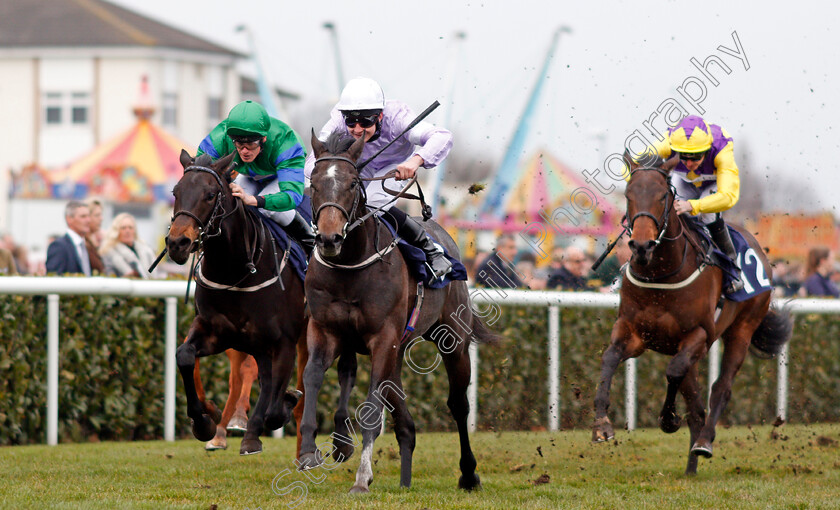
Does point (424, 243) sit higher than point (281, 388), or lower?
higher

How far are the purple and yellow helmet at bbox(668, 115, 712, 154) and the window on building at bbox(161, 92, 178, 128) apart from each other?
3503cm

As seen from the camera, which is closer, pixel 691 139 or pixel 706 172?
pixel 691 139

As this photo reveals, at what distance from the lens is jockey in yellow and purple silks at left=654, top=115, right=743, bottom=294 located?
7023 mm

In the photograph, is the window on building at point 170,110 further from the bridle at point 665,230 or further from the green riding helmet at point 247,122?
the green riding helmet at point 247,122

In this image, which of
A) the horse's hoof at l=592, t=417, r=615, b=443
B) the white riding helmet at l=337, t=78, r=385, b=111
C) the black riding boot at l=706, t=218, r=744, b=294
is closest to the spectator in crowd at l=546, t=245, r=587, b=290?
the black riding boot at l=706, t=218, r=744, b=294

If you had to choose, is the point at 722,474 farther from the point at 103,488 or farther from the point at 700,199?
the point at 103,488

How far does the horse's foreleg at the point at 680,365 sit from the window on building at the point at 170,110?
3548cm

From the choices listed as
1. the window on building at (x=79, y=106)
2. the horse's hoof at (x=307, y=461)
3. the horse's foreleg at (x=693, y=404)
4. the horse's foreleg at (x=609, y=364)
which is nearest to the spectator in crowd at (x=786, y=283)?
the horse's foreleg at (x=693, y=404)

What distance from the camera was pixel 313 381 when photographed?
548 cm

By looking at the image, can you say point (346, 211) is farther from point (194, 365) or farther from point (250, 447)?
point (250, 447)

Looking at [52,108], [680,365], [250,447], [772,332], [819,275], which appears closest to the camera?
[250,447]

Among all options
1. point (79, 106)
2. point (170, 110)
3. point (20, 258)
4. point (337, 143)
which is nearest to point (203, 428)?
point (337, 143)

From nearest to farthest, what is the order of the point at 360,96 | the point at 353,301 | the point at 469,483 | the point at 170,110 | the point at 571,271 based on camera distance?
the point at 353,301 < the point at 360,96 < the point at 469,483 < the point at 571,271 < the point at 170,110

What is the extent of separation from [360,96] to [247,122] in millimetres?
597
